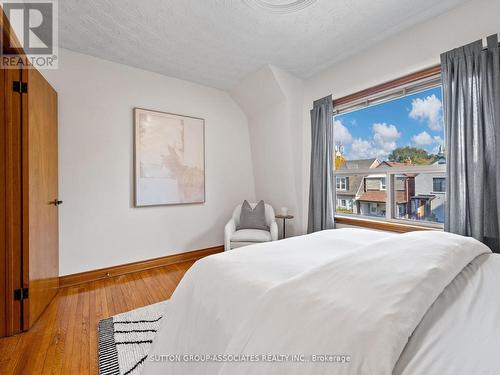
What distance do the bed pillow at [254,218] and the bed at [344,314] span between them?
2016mm

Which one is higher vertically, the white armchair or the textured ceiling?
the textured ceiling

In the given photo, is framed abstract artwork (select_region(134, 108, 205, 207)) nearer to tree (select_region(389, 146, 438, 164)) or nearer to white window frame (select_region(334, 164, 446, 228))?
white window frame (select_region(334, 164, 446, 228))

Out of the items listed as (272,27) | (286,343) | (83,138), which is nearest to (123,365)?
(286,343)

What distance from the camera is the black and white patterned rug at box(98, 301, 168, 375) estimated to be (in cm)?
140

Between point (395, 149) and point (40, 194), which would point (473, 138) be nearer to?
point (395, 149)

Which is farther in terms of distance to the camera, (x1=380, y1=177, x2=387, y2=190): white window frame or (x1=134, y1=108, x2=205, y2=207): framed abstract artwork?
(x1=134, y1=108, x2=205, y2=207): framed abstract artwork

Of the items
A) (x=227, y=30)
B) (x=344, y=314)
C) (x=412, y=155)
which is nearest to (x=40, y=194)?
(x=227, y=30)

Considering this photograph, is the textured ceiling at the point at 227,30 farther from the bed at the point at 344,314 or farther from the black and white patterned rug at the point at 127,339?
the black and white patterned rug at the point at 127,339

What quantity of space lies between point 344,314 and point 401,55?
8.64ft

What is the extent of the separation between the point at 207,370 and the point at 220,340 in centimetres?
13

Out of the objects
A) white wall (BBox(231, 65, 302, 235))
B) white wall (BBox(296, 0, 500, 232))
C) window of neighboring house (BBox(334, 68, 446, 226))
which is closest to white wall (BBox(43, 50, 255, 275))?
white wall (BBox(231, 65, 302, 235))

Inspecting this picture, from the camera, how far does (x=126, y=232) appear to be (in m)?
2.86

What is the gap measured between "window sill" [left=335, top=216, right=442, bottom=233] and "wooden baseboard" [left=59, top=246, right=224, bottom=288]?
1.95 meters

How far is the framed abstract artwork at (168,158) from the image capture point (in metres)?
2.92
